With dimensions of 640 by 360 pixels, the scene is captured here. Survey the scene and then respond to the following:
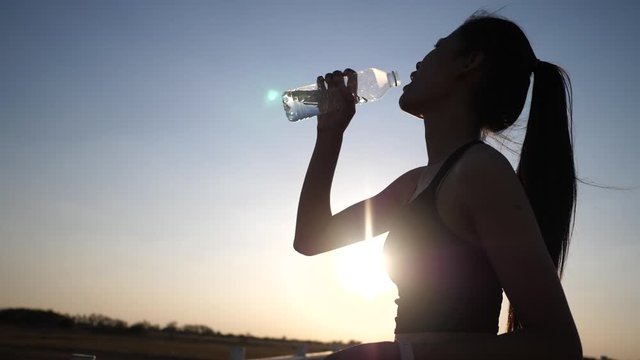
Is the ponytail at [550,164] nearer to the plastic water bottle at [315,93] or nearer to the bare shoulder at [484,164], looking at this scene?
the bare shoulder at [484,164]

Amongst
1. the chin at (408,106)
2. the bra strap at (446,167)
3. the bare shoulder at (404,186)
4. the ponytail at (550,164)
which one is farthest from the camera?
the bare shoulder at (404,186)

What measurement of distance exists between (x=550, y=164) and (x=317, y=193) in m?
0.89

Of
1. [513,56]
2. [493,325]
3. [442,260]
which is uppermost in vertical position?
[513,56]

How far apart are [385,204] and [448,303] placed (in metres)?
0.84

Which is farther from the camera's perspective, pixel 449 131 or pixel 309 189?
pixel 309 189

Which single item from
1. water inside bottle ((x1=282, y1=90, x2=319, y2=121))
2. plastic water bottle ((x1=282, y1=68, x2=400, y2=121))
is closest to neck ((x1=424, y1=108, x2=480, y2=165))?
plastic water bottle ((x1=282, y1=68, x2=400, y2=121))

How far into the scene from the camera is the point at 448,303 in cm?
149

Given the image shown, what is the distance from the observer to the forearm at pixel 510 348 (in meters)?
1.17

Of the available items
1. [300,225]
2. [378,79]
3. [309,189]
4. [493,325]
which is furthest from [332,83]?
[378,79]

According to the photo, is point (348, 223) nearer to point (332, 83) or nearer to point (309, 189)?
point (309, 189)

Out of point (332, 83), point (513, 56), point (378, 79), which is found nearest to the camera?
point (513, 56)

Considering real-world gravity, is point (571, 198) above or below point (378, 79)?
below

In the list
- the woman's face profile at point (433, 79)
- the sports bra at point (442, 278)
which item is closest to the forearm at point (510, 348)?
the sports bra at point (442, 278)

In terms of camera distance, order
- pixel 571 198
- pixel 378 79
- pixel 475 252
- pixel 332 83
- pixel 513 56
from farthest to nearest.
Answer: pixel 378 79, pixel 332 83, pixel 513 56, pixel 571 198, pixel 475 252
